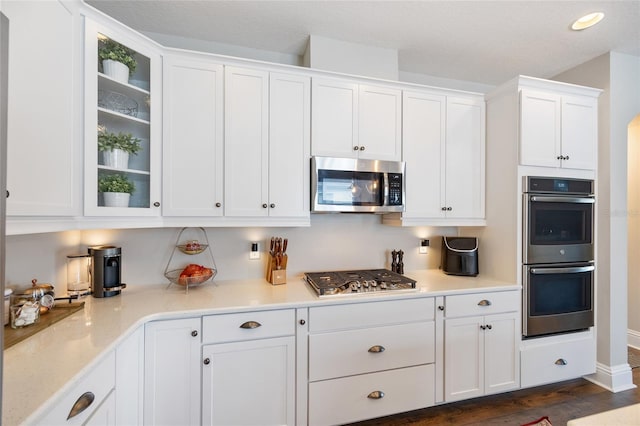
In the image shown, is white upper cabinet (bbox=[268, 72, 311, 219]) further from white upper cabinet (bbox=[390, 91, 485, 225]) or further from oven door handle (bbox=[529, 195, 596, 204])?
oven door handle (bbox=[529, 195, 596, 204])

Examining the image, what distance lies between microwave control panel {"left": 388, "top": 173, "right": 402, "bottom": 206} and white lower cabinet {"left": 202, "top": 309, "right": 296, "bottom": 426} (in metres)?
1.13

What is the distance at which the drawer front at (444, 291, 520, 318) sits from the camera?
2.11 m

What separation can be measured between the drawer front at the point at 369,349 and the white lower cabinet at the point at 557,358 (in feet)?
2.91

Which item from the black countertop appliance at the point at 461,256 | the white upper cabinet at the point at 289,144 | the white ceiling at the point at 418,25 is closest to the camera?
the white ceiling at the point at 418,25

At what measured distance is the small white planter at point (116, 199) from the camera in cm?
165

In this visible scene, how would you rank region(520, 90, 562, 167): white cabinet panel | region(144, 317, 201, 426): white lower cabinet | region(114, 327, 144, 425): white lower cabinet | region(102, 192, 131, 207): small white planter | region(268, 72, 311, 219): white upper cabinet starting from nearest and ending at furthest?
region(114, 327, 144, 425): white lower cabinet
region(144, 317, 201, 426): white lower cabinet
region(102, 192, 131, 207): small white planter
region(268, 72, 311, 219): white upper cabinet
region(520, 90, 562, 167): white cabinet panel

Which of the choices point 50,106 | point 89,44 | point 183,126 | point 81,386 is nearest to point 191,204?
point 183,126

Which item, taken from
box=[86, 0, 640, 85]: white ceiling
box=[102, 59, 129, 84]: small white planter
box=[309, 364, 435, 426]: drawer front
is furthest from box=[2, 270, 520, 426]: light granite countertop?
box=[86, 0, 640, 85]: white ceiling

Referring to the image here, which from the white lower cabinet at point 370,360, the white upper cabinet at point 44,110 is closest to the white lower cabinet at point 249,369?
the white lower cabinet at point 370,360

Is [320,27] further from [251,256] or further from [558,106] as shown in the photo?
[558,106]

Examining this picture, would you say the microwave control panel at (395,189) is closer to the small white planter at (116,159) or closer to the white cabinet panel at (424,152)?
the white cabinet panel at (424,152)

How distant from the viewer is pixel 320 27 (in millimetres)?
2164

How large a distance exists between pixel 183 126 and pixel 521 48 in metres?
2.72

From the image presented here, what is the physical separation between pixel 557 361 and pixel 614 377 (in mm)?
610
